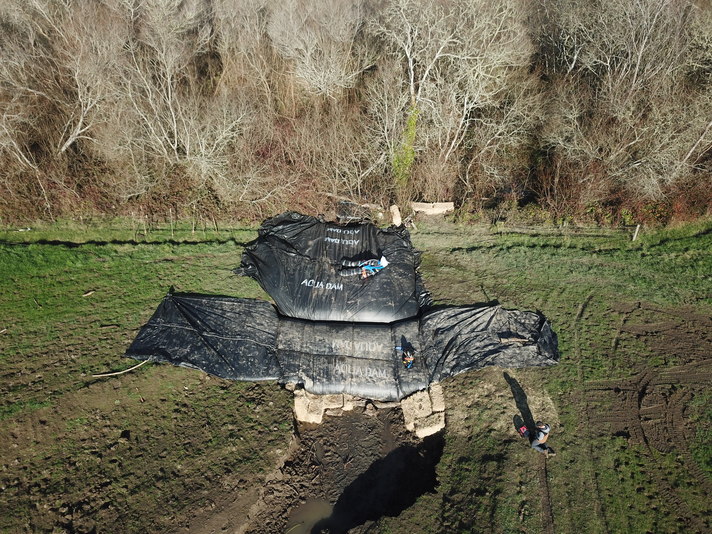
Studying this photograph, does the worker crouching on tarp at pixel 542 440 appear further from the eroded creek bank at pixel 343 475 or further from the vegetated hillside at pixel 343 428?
the eroded creek bank at pixel 343 475

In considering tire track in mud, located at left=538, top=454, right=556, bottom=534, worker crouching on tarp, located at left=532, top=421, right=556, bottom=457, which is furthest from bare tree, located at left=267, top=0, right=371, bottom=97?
tire track in mud, located at left=538, top=454, right=556, bottom=534

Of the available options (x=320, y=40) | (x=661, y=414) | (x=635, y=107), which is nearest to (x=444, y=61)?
(x=320, y=40)

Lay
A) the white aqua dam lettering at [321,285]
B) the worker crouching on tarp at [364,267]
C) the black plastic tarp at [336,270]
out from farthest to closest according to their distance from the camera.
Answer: the worker crouching on tarp at [364,267] → the white aqua dam lettering at [321,285] → the black plastic tarp at [336,270]

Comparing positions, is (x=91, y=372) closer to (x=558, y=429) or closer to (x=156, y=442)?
(x=156, y=442)

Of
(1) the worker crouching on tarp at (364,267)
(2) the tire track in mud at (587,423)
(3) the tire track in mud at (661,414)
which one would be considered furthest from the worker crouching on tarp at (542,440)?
(1) the worker crouching on tarp at (364,267)

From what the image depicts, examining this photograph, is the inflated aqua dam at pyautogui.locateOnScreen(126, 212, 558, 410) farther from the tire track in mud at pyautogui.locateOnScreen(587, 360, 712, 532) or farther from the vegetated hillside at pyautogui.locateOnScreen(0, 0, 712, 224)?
the vegetated hillside at pyautogui.locateOnScreen(0, 0, 712, 224)
